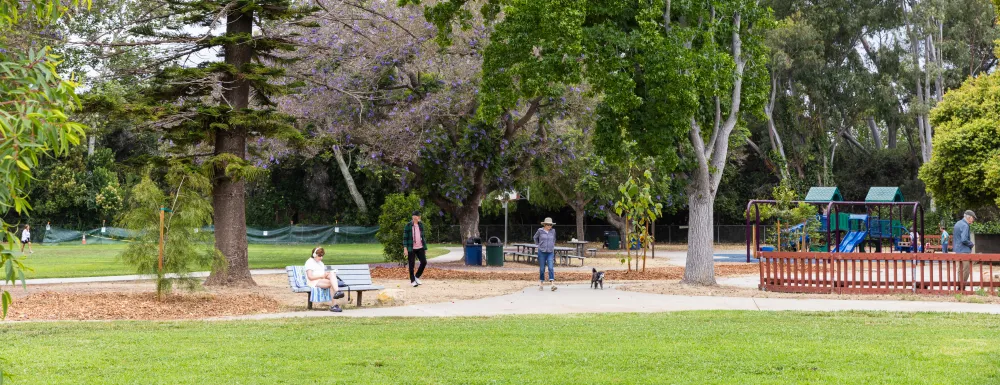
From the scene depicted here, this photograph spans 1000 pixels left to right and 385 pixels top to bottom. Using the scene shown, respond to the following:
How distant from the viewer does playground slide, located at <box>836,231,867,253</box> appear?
2839 centimetres

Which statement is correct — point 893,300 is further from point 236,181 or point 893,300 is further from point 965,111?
point 965,111

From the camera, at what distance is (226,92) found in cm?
1906

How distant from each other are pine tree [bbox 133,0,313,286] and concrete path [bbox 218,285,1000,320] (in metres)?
4.66

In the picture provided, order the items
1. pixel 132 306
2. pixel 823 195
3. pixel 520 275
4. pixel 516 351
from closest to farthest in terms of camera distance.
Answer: pixel 516 351, pixel 132 306, pixel 520 275, pixel 823 195

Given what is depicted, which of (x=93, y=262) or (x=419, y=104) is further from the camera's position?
(x=93, y=262)

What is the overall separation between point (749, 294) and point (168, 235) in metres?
10.1

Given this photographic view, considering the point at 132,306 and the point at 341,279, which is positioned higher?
the point at 341,279

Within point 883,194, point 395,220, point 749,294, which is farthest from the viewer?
point 883,194

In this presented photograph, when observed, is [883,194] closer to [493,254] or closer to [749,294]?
[493,254]

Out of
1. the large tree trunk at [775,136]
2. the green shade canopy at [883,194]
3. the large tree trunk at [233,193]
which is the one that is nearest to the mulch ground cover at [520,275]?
the large tree trunk at [233,193]

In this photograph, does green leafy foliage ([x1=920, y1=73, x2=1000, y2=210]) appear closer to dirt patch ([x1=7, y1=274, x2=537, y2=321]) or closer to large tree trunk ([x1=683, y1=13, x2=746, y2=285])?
large tree trunk ([x1=683, y1=13, x2=746, y2=285])

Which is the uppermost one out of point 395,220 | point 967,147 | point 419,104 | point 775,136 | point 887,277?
point 775,136

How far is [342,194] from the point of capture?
5497 centimetres

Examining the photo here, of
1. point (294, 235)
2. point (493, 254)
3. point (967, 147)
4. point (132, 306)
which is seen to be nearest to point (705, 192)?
point (493, 254)
